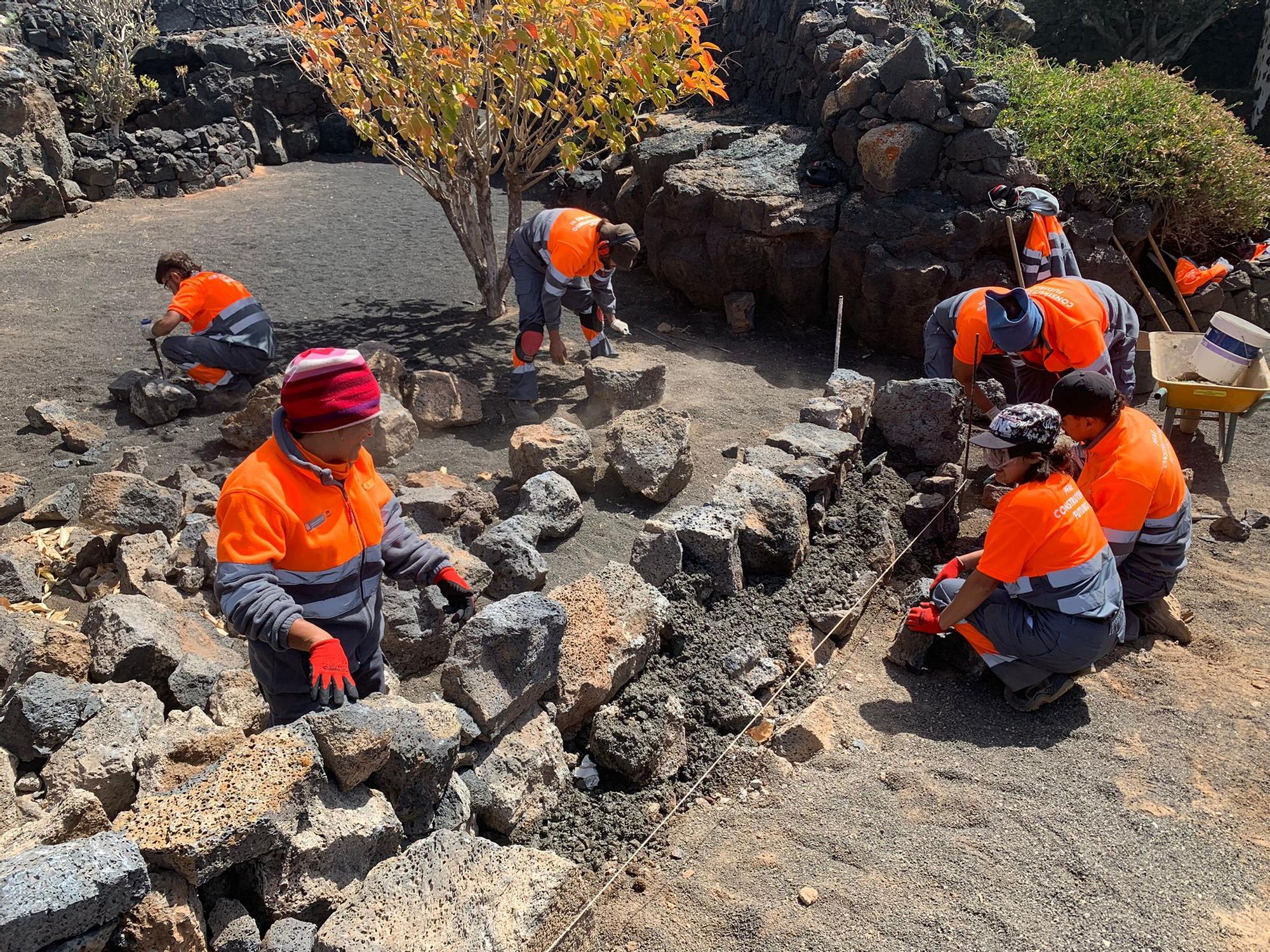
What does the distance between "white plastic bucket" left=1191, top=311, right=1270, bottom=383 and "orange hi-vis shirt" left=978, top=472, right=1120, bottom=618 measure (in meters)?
3.50

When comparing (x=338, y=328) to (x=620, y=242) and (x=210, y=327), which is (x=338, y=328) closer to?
(x=210, y=327)

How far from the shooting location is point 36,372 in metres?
6.56

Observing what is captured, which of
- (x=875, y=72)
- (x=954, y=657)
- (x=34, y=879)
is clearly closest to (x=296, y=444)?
(x=34, y=879)

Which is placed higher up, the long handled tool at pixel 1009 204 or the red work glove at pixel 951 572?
the long handled tool at pixel 1009 204

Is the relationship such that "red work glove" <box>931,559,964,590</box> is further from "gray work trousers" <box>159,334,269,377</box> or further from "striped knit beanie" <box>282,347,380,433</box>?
"gray work trousers" <box>159,334,269,377</box>

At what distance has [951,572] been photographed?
4.14 m

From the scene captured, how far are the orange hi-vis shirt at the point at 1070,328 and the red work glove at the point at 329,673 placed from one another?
398 centimetres

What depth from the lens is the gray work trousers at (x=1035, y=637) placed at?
3.61 meters

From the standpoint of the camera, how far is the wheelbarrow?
579 centimetres

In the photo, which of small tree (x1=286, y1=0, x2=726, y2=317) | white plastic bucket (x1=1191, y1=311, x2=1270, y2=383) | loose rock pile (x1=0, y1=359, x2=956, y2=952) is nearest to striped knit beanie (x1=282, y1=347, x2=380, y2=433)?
loose rock pile (x1=0, y1=359, x2=956, y2=952)

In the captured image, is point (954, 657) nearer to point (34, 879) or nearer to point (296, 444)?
point (296, 444)

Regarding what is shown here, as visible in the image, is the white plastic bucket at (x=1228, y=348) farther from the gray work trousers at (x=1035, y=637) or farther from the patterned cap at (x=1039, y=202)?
the gray work trousers at (x=1035, y=637)

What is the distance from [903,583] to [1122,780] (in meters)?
1.68

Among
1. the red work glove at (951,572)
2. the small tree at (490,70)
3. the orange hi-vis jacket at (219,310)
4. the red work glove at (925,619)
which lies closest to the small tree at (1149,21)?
the small tree at (490,70)
